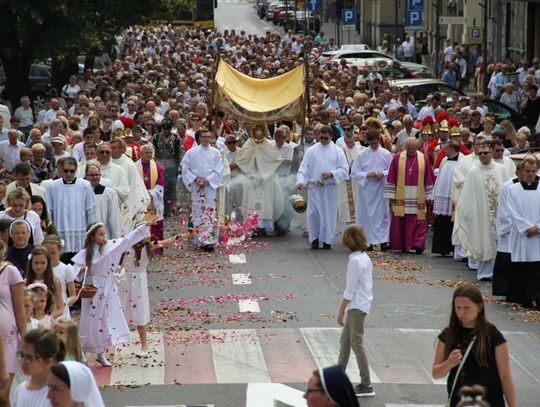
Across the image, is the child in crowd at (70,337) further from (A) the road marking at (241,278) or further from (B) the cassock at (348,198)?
(B) the cassock at (348,198)

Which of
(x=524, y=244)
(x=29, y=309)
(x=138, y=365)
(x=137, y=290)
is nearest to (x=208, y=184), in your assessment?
(x=524, y=244)

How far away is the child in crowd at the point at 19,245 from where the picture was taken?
535 inches

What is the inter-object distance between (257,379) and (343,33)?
72.6 metres

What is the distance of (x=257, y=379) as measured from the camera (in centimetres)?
1372

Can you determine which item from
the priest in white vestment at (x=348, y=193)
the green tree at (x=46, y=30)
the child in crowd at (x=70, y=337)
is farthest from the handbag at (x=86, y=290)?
the green tree at (x=46, y=30)

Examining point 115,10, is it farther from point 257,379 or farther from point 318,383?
point 318,383

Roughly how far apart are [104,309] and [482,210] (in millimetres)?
6966

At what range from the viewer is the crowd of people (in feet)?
42.8

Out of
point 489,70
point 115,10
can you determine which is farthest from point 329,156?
point 489,70

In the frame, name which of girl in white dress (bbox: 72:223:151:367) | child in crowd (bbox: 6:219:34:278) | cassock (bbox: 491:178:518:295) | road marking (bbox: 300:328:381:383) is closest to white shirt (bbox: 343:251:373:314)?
road marking (bbox: 300:328:381:383)

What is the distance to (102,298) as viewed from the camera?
14.2m

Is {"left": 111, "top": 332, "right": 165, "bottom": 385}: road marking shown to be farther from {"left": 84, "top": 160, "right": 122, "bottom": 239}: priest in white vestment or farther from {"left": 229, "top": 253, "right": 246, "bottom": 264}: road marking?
{"left": 229, "top": 253, "right": 246, "bottom": 264}: road marking

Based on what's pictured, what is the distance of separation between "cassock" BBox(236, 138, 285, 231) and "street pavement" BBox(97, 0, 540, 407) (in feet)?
3.63

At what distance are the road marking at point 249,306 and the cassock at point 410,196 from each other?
4.53m
